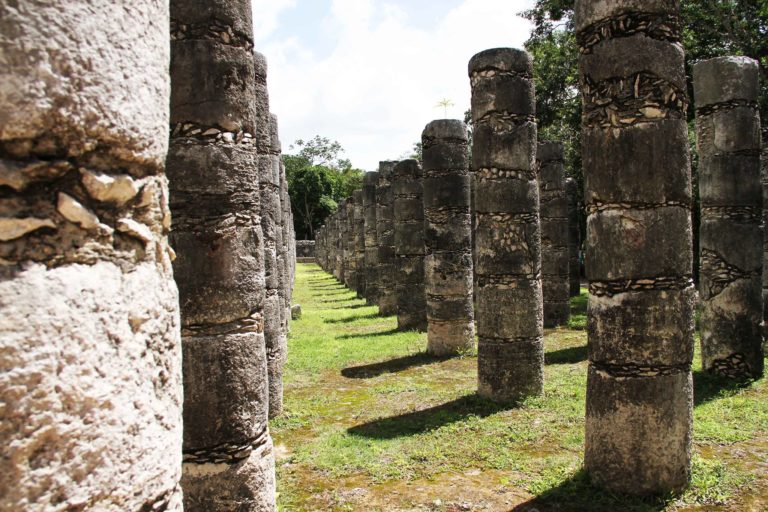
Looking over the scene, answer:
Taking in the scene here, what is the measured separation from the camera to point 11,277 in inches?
49.0

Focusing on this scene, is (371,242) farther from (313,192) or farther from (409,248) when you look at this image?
(313,192)

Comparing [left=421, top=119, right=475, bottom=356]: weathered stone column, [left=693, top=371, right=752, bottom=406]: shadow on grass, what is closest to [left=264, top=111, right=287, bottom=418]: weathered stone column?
[left=421, top=119, right=475, bottom=356]: weathered stone column

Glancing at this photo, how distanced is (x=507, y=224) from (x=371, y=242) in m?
13.4

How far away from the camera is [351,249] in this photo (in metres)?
27.7

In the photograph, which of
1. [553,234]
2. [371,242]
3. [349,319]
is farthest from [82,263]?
[371,242]

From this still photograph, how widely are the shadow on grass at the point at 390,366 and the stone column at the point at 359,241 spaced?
12162mm

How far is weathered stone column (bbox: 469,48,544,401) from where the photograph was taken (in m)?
8.59

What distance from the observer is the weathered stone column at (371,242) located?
21.3m

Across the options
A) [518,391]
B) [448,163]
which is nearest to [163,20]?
[518,391]

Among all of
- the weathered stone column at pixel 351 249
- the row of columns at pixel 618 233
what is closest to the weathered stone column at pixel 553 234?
the row of columns at pixel 618 233

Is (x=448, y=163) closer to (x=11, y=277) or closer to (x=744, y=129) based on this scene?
(x=744, y=129)

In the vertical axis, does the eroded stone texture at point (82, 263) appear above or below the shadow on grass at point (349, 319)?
above

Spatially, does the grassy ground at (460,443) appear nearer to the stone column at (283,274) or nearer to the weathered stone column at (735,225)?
the weathered stone column at (735,225)

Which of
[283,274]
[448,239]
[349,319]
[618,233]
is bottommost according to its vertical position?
[349,319]
